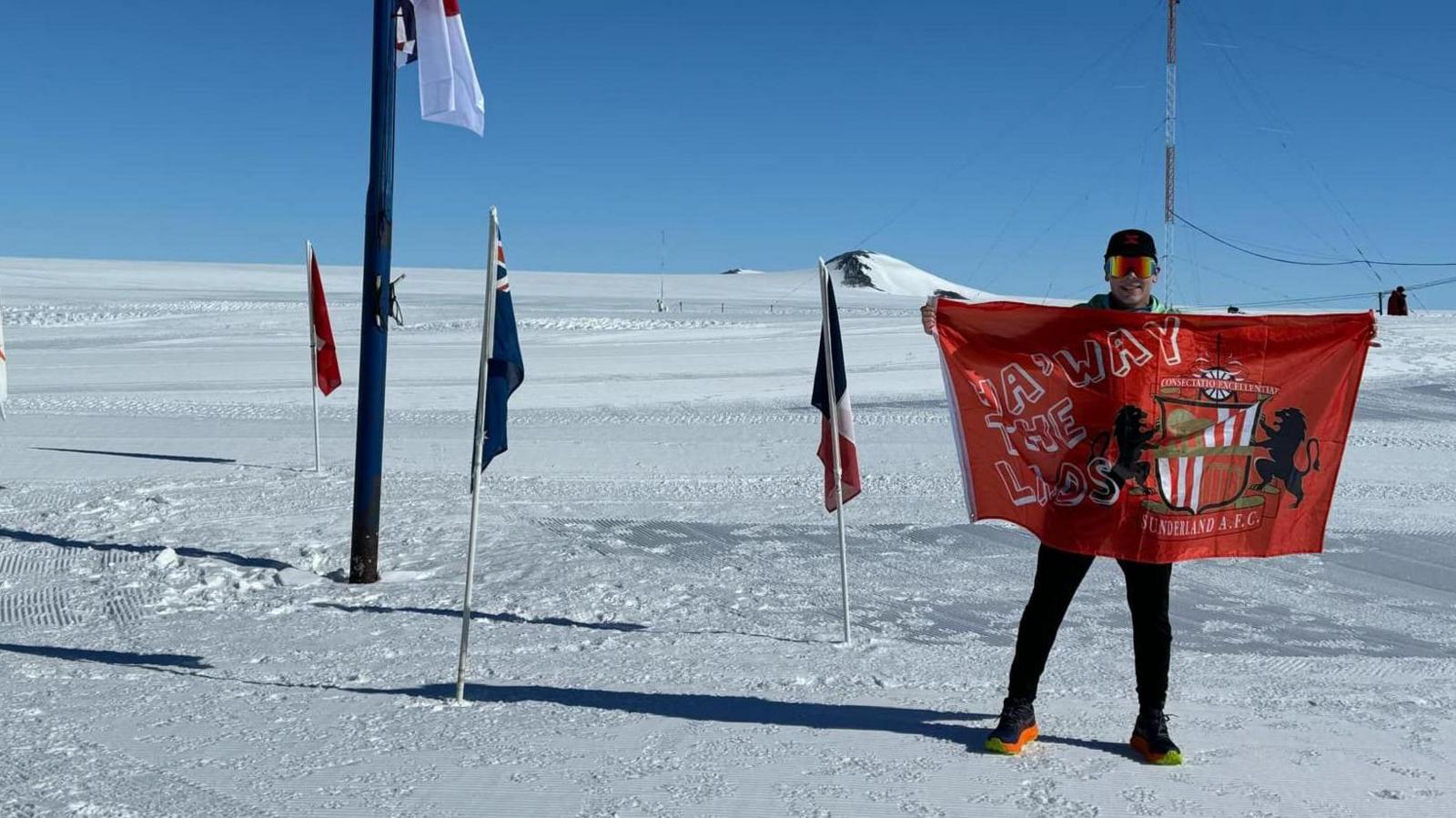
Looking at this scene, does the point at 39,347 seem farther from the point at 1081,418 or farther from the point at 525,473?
the point at 1081,418

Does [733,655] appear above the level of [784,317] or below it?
below

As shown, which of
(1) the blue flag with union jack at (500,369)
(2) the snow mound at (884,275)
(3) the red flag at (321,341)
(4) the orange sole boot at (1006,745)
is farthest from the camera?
(2) the snow mound at (884,275)

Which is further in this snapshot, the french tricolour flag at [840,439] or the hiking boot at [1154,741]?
the french tricolour flag at [840,439]

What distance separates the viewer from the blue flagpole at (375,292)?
7.14 m

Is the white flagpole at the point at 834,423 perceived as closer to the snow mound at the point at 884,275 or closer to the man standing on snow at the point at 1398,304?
the man standing on snow at the point at 1398,304

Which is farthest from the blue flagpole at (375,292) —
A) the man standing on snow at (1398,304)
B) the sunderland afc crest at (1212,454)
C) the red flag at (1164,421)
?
the man standing on snow at (1398,304)

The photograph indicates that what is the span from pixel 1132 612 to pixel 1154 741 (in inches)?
17.3

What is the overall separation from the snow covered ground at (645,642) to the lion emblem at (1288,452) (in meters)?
0.93

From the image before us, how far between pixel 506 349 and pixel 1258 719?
3.47 m

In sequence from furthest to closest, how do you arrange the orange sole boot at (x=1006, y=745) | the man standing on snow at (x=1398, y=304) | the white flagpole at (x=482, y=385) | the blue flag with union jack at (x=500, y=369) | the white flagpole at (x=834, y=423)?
the man standing on snow at (x=1398, y=304) → the white flagpole at (x=834, y=423) → the blue flag with union jack at (x=500, y=369) → the white flagpole at (x=482, y=385) → the orange sole boot at (x=1006, y=745)

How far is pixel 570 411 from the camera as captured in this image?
58.3 ft

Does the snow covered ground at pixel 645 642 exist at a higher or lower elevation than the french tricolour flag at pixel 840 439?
lower

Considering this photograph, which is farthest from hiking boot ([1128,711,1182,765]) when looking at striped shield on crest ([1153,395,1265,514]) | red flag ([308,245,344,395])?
red flag ([308,245,344,395])

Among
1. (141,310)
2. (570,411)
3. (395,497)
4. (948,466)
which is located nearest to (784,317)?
(141,310)
